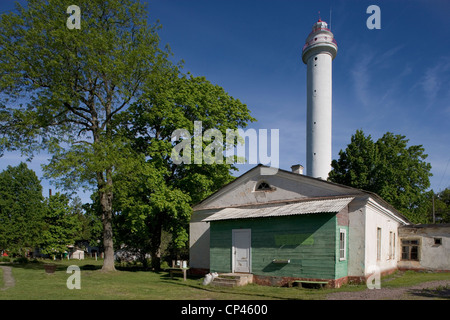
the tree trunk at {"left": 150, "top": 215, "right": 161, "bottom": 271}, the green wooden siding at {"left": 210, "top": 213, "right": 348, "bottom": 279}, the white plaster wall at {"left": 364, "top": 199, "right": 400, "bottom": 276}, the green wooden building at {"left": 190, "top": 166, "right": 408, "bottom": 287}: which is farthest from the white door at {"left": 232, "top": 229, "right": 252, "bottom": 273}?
the tree trunk at {"left": 150, "top": 215, "right": 161, "bottom": 271}

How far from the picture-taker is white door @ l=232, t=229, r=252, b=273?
1538 centimetres

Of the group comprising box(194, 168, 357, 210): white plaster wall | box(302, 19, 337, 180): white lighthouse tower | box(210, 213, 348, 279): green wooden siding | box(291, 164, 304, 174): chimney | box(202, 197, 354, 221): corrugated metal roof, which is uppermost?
box(302, 19, 337, 180): white lighthouse tower

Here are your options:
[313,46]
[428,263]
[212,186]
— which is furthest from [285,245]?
[313,46]

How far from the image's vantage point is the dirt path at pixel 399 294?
34.2ft

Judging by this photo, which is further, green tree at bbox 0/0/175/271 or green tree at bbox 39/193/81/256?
green tree at bbox 39/193/81/256

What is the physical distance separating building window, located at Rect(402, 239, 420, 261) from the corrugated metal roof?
10.2 meters

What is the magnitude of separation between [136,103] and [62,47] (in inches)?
244

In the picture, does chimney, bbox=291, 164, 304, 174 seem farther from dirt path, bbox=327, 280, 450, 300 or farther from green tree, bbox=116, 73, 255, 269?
dirt path, bbox=327, 280, 450, 300

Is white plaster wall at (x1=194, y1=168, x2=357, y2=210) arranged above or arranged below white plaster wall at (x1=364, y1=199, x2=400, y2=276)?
above

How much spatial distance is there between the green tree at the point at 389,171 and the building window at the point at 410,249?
9.11 metres

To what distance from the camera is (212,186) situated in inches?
909

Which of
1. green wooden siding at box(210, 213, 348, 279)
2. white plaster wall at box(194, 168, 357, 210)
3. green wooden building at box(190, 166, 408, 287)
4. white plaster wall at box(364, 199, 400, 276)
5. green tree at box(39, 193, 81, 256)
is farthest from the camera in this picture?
green tree at box(39, 193, 81, 256)

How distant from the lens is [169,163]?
75.5 ft
